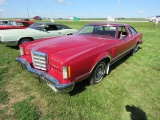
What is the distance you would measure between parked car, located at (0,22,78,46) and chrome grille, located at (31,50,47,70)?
403cm

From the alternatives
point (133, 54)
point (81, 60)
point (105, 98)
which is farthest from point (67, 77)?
point (133, 54)

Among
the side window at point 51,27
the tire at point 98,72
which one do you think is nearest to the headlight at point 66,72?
the tire at point 98,72

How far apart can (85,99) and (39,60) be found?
1.36 metres

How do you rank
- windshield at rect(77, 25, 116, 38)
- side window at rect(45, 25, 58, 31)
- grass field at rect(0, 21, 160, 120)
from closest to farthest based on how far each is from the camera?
grass field at rect(0, 21, 160, 120) → windshield at rect(77, 25, 116, 38) → side window at rect(45, 25, 58, 31)

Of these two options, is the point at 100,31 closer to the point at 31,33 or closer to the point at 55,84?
the point at 55,84

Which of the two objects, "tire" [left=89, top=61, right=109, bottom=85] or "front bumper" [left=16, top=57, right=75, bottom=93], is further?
"tire" [left=89, top=61, right=109, bottom=85]

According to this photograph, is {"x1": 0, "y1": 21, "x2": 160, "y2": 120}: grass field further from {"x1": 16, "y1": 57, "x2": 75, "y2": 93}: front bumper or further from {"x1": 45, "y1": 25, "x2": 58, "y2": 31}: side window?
{"x1": 45, "y1": 25, "x2": 58, "y2": 31}: side window

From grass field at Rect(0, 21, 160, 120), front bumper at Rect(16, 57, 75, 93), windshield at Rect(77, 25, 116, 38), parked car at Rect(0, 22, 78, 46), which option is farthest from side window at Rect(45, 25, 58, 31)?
front bumper at Rect(16, 57, 75, 93)

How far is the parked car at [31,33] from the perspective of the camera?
244 inches

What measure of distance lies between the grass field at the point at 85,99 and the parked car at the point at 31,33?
99.4 inches

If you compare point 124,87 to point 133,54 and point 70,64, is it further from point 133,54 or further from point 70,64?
point 133,54

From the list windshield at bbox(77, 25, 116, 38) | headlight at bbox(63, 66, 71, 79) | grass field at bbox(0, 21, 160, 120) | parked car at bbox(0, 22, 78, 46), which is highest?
windshield at bbox(77, 25, 116, 38)

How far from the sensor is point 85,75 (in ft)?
Result: 9.45

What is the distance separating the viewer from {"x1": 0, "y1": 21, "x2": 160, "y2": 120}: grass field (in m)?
2.57
